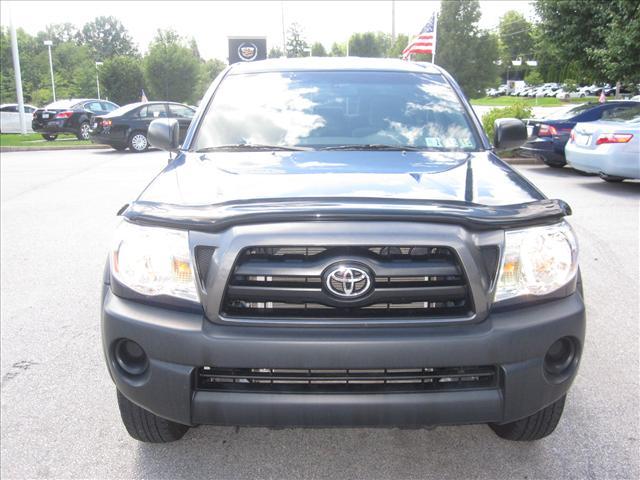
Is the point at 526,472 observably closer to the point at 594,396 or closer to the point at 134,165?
the point at 594,396

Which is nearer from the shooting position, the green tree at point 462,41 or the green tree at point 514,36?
the green tree at point 462,41

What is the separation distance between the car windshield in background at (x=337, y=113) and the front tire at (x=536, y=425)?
146 cm

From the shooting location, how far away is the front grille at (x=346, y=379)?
7.30ft

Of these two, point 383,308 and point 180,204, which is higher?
point 180,204

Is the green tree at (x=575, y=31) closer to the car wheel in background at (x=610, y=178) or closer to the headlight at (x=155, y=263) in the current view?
the car wheel in background at (x=610, y=178)

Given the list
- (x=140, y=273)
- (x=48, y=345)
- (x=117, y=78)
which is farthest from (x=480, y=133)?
(x=117, y=78)

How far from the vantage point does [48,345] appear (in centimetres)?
402

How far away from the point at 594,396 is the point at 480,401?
147 centimetres

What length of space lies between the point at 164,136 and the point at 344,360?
92.3 inches

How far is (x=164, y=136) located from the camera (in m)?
3.93

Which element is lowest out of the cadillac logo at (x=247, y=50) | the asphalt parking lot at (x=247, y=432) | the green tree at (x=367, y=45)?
the asphalt parking lot at (x=247, y=432)

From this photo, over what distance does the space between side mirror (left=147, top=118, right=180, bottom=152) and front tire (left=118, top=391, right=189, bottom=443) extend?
5.95ft

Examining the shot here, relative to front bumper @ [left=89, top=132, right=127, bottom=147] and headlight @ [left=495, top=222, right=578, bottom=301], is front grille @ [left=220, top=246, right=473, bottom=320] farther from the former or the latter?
front bumper @ [left=89, top=132, right=127, bottom=147]

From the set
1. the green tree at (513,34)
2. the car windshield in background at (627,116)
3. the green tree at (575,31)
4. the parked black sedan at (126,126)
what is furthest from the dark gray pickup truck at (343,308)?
the green tree at (513,34)
